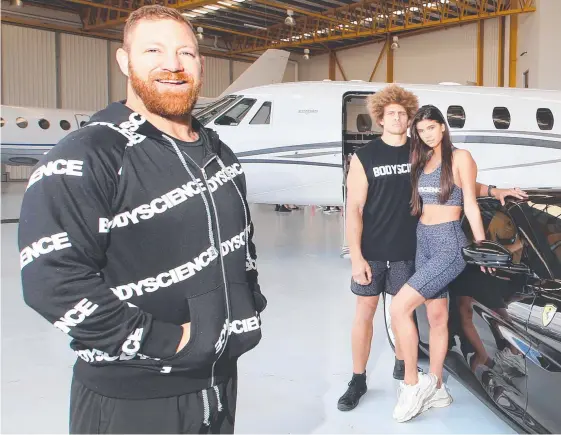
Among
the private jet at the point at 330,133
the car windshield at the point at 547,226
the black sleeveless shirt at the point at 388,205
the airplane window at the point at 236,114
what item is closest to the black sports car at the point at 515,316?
the car windshield at the point at 547,226

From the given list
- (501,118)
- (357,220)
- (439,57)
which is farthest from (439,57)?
(357,220)

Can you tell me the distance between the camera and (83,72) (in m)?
23.1

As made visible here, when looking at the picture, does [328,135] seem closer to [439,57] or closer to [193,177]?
[193,177]

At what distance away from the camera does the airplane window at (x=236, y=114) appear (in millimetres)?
8070

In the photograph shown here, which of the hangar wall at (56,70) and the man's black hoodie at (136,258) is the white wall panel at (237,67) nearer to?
the hangar wall at (56,70)

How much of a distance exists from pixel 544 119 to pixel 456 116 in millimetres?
1610

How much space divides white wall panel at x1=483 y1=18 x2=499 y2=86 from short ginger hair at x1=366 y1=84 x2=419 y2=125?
18.7 meters

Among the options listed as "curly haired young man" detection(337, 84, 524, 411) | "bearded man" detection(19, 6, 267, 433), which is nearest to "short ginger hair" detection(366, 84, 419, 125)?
"curly haired young man" detection(337, 84, 524, 411)

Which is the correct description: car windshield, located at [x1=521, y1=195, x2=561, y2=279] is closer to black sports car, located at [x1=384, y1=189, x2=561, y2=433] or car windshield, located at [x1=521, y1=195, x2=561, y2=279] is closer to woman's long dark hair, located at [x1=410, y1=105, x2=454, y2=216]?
black sports car, located at [x1=384, y1=189, x2=561, y2=433]

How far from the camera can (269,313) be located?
16.3ft

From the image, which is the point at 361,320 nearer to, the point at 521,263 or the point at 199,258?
the point at 521,263

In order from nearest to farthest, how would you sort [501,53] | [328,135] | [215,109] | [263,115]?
[328,135] < [263,115] < [215,109] < [501,53]

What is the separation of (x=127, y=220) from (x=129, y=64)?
1.36ft

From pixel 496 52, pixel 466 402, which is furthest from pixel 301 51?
pixel 466 402
